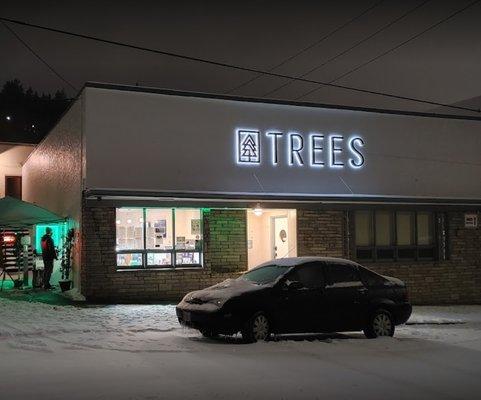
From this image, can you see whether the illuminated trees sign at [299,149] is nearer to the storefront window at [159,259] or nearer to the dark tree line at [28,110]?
the storefront window at [159,259]

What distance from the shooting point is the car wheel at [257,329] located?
37.4 feet

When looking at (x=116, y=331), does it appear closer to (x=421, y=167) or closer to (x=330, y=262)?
(x=330, y=262)

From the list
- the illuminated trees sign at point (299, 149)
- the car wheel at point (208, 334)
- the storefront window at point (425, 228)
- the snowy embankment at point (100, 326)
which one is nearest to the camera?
the snowy embankment at point (100, 326)

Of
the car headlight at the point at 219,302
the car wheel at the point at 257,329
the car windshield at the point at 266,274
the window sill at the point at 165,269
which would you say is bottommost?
the car wheel at the point at 257,329

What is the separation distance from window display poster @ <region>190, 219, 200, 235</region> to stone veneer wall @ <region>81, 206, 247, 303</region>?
0.21m

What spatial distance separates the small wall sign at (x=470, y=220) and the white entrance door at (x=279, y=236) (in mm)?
6420

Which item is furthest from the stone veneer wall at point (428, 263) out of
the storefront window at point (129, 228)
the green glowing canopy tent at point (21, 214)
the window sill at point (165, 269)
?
the green glowing canopy tent at point (21, 214)

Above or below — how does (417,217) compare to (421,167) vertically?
below

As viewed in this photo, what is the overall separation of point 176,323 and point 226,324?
275 centimetres

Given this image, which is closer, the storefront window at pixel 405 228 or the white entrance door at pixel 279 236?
the white entrance door at pixel 279 236

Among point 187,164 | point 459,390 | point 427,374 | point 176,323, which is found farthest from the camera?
point 187,164

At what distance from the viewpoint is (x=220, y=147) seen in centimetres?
1869

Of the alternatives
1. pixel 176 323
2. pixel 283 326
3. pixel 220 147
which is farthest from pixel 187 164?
pixel 283 326

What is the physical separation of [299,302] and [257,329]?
3.23 feet
